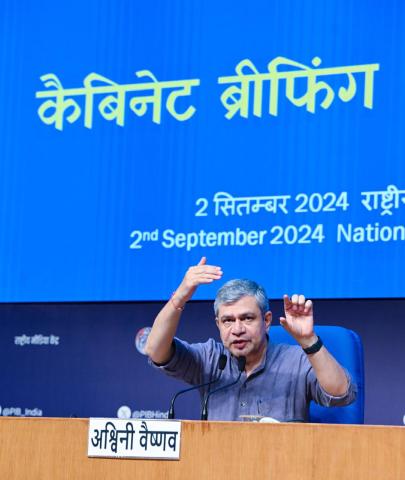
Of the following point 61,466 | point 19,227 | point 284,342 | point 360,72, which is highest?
point 360,72

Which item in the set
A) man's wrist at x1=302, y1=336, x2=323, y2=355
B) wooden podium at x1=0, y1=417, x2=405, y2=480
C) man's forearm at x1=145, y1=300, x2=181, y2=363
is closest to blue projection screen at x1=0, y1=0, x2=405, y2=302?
man's forearm at x1=145, y1=300, x2=181, y2=363

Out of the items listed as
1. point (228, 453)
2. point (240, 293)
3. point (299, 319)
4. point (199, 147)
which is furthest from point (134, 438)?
point (199, 147)

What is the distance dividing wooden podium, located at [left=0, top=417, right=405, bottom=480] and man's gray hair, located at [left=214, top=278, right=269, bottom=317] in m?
0.93

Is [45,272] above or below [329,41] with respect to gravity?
below

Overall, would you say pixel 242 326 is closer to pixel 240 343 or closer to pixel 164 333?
pixel 240 343

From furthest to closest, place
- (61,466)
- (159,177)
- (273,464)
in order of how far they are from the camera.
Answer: (159,177), (61,466), (273,464)

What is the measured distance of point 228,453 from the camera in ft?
6.87

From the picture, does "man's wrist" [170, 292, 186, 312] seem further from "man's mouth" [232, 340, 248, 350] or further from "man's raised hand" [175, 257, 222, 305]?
"man's mouth" [232, 340, 248, 350]

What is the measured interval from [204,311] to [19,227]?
2.89 ft

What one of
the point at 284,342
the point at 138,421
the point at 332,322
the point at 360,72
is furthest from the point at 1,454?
the point at 360,72

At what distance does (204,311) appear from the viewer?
4.21 m

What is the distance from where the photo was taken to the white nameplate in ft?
7.03

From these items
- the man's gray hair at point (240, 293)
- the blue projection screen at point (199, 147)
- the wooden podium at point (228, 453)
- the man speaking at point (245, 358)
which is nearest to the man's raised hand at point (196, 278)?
the man speaking at point (245, 358)

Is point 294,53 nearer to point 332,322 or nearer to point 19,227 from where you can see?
point 332,322
